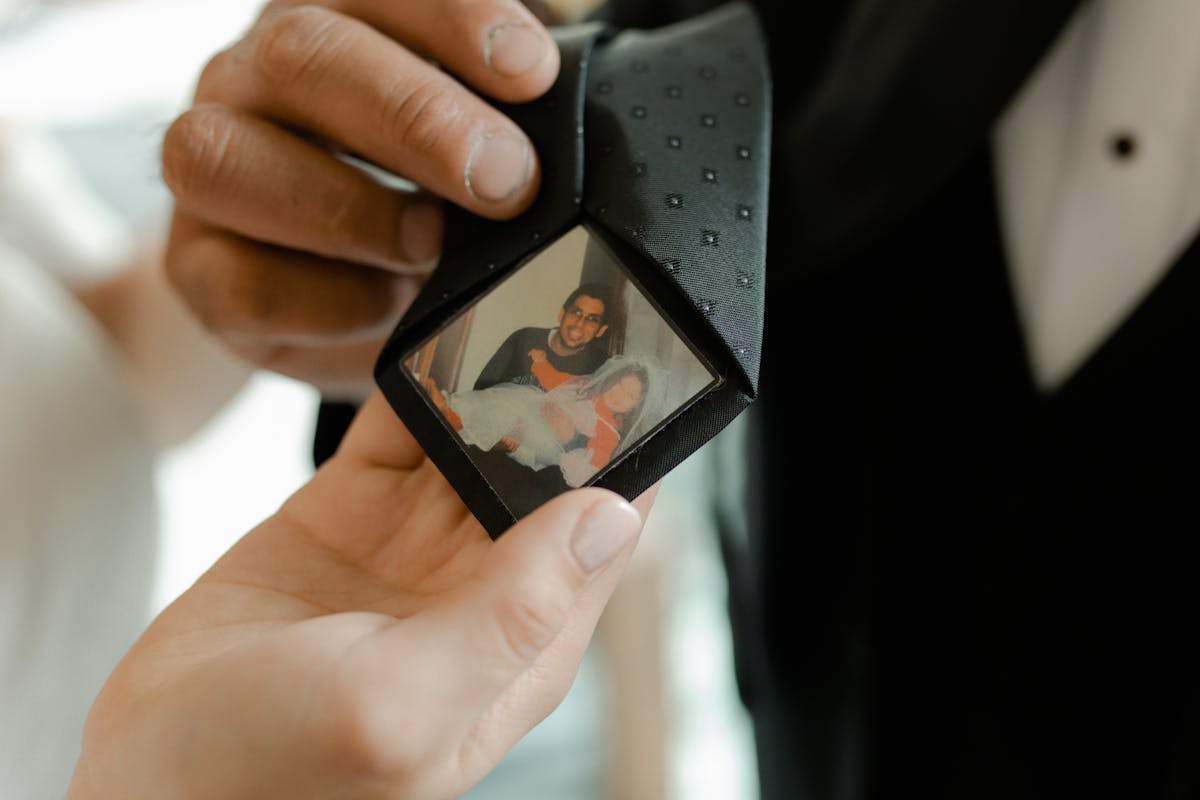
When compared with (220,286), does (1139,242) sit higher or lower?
lower

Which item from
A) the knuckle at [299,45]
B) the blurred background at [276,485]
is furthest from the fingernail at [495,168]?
the blurred background at [276,485]

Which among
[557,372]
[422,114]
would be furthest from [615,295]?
[422,114]

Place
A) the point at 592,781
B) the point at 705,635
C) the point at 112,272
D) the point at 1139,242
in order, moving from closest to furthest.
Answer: the point at 1139,242 < the point at 112,272 < the point at 705,635 < the point at 592,781

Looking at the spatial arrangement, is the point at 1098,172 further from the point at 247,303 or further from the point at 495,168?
the point at 247,303

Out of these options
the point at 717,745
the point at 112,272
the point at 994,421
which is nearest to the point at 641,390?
the point at 994,421

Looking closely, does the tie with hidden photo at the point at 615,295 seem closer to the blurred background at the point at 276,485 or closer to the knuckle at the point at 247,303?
the knuckle at the point at 247,303

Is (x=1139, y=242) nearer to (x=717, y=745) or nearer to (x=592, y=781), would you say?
(x=717, y=745)
